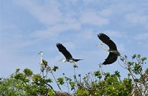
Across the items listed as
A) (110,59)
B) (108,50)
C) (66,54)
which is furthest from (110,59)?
(66,54)

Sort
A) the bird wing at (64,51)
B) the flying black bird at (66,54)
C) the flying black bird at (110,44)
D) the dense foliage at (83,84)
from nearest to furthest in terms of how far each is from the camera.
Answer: the dense foliage at (83,84) → the flying black bird at (110,44) → the flying black bird at (66,54) → the bird wing at (64,51)

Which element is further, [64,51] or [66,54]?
[64,51]

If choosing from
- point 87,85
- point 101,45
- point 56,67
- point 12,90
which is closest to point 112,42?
point 101,45

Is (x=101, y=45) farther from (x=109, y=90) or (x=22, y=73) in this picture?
(x=109, y=90)

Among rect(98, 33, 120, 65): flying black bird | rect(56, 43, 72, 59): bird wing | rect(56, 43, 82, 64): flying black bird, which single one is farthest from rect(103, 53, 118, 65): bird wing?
rect(56, 43, 72, 59): bird wing

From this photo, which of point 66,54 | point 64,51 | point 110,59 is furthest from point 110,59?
point 64,51

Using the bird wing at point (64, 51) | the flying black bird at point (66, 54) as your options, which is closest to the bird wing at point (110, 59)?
the flying black bird at point (66, 54)

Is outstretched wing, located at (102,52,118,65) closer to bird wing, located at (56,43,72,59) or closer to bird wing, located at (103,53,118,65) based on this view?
bird wing, located at (103,53,118,65)

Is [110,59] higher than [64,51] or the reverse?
the reverse

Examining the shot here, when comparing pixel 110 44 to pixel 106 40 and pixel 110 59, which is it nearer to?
pixel 106 40

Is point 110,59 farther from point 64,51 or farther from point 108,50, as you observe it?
point 64,51

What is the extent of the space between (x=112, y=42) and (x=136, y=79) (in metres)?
2.21

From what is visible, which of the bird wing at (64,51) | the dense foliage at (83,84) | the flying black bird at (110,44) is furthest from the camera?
the bird wing at (64,51)

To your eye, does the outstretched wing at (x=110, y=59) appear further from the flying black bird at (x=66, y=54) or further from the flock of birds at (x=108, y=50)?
the flying black bird at (x=66, y=54)
